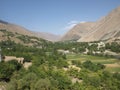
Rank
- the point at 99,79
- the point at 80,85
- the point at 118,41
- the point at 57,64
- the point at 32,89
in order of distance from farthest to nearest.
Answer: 1. the point at 118,41
2. the point at 57,64
3. the point at 99,79
4. the point at 80,85
5. the point at 32,89

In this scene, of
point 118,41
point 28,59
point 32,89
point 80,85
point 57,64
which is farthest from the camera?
point 118,41

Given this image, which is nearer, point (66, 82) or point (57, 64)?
point (66, 82)

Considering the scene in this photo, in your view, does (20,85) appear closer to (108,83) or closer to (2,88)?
(2,88)

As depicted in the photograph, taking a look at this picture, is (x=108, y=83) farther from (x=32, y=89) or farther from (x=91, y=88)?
(x=32, y=89)

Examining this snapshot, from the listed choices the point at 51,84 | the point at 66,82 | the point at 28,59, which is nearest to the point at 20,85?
the point at 51,84

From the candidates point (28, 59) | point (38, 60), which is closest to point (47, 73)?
point (38, 60)

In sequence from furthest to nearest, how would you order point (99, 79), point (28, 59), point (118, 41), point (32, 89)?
point (118, 41), point (28, 59), point (99, 79), point (32, 89)

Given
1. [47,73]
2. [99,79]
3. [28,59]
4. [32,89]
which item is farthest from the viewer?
[28,59]

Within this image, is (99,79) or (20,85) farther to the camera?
(99,79)

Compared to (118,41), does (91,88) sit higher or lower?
lower
